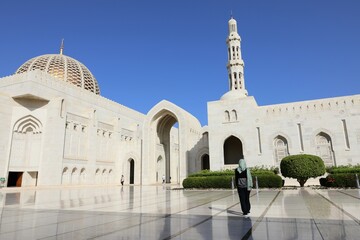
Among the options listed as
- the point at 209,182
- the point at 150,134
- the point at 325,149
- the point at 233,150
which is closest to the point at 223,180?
the point at 209,182

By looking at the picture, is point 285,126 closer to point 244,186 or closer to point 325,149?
point 325,149

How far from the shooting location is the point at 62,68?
35.8 meters

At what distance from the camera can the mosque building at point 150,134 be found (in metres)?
23.2

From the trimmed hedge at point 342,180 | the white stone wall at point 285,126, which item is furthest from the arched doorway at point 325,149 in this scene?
the trimmed hedge at point 342,180

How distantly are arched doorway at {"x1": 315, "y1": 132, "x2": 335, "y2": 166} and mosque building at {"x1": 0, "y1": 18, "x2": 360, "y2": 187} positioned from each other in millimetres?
53

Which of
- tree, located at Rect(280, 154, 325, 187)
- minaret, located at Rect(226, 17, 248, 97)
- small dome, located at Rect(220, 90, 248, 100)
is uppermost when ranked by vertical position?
minaret, located at Rect(226, 17, 248, 97)

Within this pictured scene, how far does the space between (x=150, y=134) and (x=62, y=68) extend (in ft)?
53.1

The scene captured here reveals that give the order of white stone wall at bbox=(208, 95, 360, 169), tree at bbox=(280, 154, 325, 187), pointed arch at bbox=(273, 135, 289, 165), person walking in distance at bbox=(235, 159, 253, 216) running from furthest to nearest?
pointed arch at bbox=(273, 135, 289, 165) < white stone wall at bbox=(208, 95, 360, 169) < tree at bbox=(280, 154, 325, 187) < person walking in distance at bbox=(235, 159, 253, 216)

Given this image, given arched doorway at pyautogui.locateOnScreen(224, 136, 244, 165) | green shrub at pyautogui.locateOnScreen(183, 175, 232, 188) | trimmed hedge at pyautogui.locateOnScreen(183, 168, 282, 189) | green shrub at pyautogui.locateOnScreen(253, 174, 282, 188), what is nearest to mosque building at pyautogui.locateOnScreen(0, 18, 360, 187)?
arched doorway at pyautogui.locateOnScreen(224, 136, 244, 165)

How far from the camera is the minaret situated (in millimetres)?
32875

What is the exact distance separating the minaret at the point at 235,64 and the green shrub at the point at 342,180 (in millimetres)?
18526

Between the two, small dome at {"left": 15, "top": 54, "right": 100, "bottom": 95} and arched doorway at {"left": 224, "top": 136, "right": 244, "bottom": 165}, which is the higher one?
small dome at {"left": 15, "top": 54, "right": 100, "bottom": 95}

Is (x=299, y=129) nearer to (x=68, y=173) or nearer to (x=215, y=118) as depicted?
(x=215, y=118)

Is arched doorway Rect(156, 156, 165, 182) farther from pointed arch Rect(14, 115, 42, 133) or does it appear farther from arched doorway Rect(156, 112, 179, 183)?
pointed arch Rect(14, 115, 42, 133)
